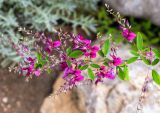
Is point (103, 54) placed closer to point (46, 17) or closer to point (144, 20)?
point (46, 17)

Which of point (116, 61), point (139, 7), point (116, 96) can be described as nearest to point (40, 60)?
point (116, 61)

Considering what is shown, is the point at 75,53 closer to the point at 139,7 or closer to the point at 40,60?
→ the point at 40,60

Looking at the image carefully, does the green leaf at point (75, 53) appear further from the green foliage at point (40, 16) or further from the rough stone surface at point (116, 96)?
the green foliage at point (40, 16)

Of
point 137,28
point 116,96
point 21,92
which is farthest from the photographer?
point 137,28

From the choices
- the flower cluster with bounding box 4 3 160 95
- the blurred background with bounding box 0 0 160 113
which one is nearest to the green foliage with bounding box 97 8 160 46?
the blurred background with bounding box 0 0 160 113

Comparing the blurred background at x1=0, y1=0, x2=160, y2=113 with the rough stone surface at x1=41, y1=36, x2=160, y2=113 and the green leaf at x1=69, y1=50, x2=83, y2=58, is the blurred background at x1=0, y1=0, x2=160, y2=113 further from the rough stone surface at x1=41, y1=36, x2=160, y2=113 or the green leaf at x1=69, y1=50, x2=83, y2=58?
the green leaf at x1=69, y1=50, x2=83, y2=58

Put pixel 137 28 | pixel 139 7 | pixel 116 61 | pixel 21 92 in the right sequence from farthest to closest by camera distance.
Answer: pixel 137 28, pixel 139 7, pixel 21 92, pixel 116 61

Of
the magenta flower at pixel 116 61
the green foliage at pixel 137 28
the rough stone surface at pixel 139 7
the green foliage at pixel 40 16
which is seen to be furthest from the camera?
the green foliage at pixel 137 28

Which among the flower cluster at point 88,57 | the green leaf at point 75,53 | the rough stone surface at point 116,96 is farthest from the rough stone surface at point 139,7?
the green leaf at point 75,53
